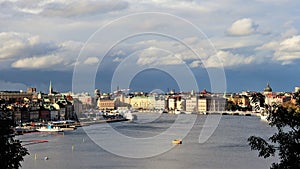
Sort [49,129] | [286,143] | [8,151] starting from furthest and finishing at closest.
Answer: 1. [49,129]
2. [8,151]
3. [286,143]

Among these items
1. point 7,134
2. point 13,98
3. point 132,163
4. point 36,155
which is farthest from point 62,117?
point 7,134

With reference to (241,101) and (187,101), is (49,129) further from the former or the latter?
(241,101)

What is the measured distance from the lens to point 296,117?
3.06 metres

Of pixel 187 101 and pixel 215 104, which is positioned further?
pixel 187 101

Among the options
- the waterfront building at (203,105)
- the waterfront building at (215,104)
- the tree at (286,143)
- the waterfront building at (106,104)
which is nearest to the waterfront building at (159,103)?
the waterfront building at (106,104)

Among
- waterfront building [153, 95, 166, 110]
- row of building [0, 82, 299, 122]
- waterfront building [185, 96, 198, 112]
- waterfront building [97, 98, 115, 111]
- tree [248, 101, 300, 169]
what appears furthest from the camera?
waterfront building [153, 95, 166, 110]

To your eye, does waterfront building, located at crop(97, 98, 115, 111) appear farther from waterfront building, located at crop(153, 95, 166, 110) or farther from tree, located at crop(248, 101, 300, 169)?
tree, located at crop(248, 101, 300, 169)

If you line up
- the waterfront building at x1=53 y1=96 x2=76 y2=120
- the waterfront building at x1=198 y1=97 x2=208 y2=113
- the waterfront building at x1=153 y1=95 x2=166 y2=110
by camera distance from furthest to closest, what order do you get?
the waterfront building at x1=153 y1=95 x2=166 y2=110 → the waterfront building at x1=198 y1=97 x2=208 y2=113 → the waterfront building at x1=53 y1=96 x2=76 y2=120

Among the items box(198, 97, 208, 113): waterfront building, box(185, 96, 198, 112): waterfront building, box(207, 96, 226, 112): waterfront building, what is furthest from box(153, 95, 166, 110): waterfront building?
box(207, 96, 226, 112): waterfront building

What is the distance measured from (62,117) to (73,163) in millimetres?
20727

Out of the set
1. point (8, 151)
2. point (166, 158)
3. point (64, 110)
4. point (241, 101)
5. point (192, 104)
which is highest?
point (241, 101)

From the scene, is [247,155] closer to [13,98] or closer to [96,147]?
[96,147]

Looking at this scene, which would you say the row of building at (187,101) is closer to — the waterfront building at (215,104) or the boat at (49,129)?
the waterfront building at (215,104)

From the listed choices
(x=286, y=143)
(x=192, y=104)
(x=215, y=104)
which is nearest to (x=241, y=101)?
(x=215, y=104)
